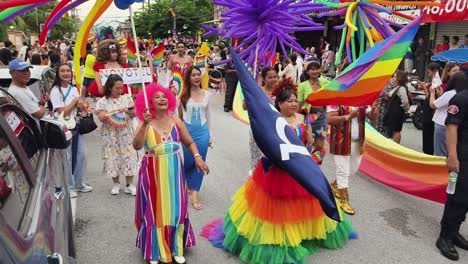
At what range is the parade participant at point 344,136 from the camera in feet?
15.9

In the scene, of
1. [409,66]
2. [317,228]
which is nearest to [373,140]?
[317,228]

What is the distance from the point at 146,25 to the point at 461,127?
37567 mm

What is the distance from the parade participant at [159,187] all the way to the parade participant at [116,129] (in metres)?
1.62

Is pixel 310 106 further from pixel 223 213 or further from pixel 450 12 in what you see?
pixel 450 12

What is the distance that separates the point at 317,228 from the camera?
377 cm

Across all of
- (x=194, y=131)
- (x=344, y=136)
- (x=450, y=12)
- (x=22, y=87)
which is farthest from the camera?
(x=450, y=12)

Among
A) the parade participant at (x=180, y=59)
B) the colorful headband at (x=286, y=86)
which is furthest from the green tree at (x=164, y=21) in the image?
the colorful headband at (x=286, y=86)

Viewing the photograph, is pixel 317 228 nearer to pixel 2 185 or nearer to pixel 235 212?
pixel 235 212

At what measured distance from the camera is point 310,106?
5.13 m

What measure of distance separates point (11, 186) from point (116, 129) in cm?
338

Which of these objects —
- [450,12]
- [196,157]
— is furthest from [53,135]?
[450,12]

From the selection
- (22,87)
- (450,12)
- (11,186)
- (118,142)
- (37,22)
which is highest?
(37,22)

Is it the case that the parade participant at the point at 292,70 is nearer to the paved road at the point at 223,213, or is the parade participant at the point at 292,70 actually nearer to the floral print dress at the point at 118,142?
the paved road at the point at 223,213

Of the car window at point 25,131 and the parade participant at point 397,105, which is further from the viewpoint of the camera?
the parade participant at point 397,105
